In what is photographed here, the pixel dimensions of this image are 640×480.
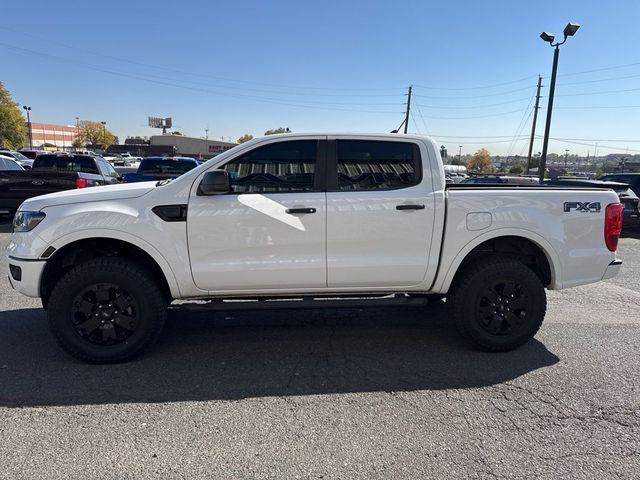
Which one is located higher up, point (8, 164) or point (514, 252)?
point (8, 164)

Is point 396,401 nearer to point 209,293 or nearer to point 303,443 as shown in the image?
point 303,443

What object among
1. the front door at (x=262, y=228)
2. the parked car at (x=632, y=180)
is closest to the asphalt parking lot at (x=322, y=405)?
the front door at (x=262, y=228)

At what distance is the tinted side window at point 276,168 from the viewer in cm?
383

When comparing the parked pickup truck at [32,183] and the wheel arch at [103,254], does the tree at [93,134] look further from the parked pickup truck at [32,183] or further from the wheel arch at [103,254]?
the wheel arch at [103,254]

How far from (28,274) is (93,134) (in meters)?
123

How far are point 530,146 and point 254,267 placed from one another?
34.7 meters

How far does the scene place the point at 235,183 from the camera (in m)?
3.81

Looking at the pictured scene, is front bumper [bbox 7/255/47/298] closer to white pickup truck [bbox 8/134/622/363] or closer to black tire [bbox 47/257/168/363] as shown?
white pickup truck [bbox 8/134/622/363]

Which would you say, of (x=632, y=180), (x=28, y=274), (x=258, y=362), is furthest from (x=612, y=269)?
(x=632, y=180)

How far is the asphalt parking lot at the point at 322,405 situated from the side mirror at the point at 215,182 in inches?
59.5

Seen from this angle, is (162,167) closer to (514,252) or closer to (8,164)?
(8,164)

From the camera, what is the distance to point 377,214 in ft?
12.4

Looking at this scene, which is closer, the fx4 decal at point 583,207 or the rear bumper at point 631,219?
the fx4 decal at point 583,207

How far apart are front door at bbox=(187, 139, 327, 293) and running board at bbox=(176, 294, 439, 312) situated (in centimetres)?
20
